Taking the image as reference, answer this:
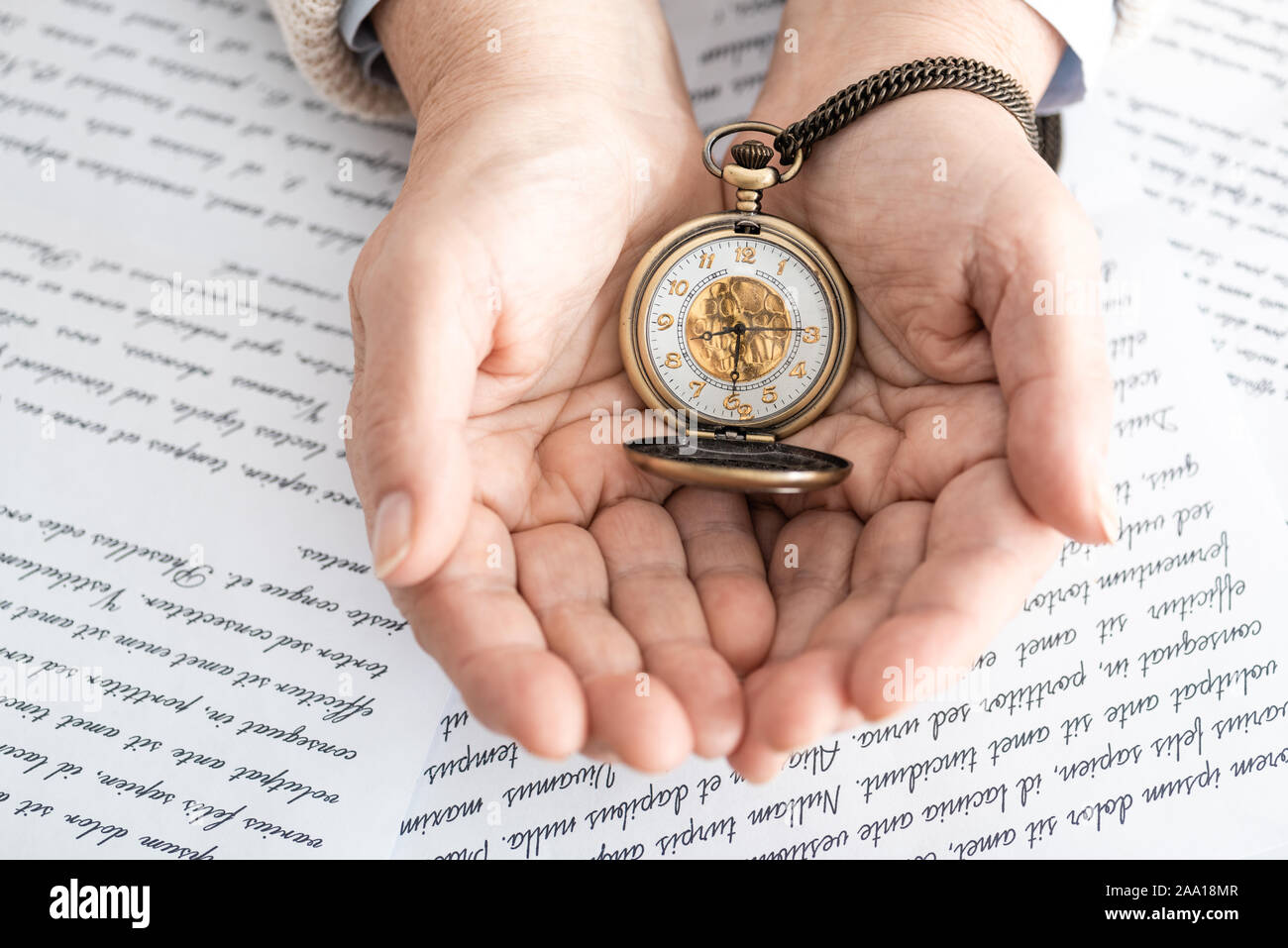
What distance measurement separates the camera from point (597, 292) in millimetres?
3094

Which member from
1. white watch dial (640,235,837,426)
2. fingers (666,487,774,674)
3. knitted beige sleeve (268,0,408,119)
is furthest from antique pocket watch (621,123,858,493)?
knitted beige sleeve (268,0,408,119)

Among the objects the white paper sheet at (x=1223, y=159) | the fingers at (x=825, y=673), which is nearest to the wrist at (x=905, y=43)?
the white paper sheet at (x=1223, y=159)

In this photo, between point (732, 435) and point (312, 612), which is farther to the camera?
point (312, 612)

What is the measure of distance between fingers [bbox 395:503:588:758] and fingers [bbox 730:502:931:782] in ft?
1.25

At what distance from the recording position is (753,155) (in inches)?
123

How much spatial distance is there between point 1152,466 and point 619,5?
7.86 ft

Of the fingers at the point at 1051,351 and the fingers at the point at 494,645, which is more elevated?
the fingers at the point at 1051,351

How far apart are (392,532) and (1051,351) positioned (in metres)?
1.58

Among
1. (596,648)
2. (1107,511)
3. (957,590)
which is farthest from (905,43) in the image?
(596,648)

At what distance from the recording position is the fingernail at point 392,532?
2.26 meters

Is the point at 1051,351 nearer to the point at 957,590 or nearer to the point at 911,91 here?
the point at 957,590

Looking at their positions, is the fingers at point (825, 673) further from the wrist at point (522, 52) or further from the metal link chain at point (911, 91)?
the wrist at point (522, 52)

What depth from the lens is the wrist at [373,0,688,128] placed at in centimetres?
320

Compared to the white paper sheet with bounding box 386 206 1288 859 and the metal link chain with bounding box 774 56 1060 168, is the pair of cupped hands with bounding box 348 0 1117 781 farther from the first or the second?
the white paper sheet with bounding box 386 206 1288 859
